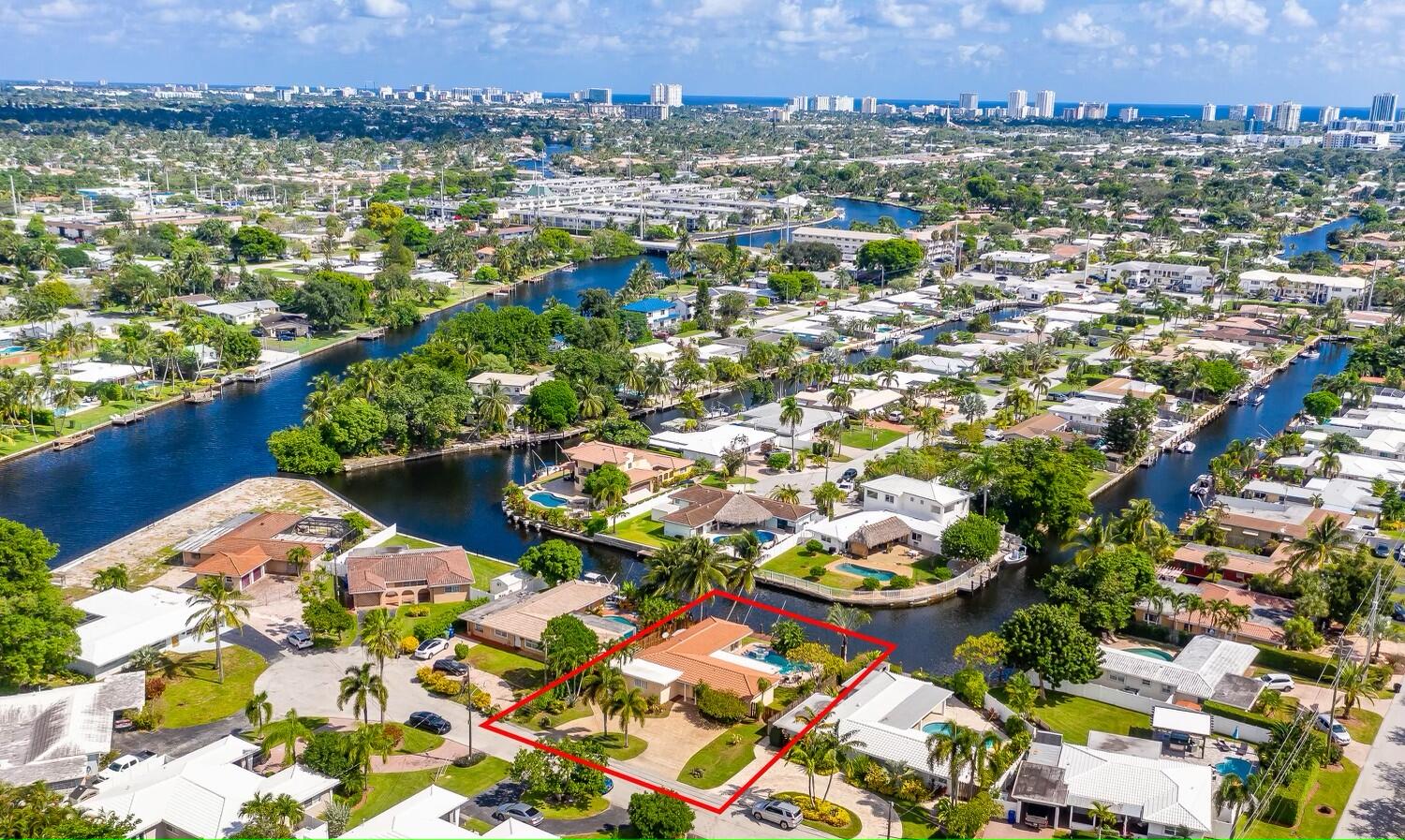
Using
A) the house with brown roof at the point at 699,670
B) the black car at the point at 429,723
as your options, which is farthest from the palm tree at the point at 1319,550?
the black car at the point at 429,723

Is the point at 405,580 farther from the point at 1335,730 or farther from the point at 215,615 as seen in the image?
the point at 1335,730

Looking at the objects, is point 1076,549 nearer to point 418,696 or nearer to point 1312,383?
point 418,696

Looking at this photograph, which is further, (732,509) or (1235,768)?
(732,509)

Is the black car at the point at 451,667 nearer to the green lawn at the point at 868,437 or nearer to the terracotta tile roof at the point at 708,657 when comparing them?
the terracotta tile roof at the point at 708,657

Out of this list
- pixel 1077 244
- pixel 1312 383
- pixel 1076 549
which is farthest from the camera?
pixel 1077 244

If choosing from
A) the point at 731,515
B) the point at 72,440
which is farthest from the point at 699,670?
→ the point at 72,440

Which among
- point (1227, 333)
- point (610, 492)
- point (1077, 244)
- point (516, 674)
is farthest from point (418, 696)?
point (1077, 244)

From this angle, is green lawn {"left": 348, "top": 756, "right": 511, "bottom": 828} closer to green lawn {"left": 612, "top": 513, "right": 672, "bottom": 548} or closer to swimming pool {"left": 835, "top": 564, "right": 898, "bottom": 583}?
green lawn {"left": 612, "top": 513, "right": 672, "bottom": 548}

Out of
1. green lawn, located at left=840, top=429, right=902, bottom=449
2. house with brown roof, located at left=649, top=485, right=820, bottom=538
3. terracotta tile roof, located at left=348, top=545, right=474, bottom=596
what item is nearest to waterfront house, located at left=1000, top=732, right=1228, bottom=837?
house with brown roof, located at left=649, top=485, right=820, bottom=538
